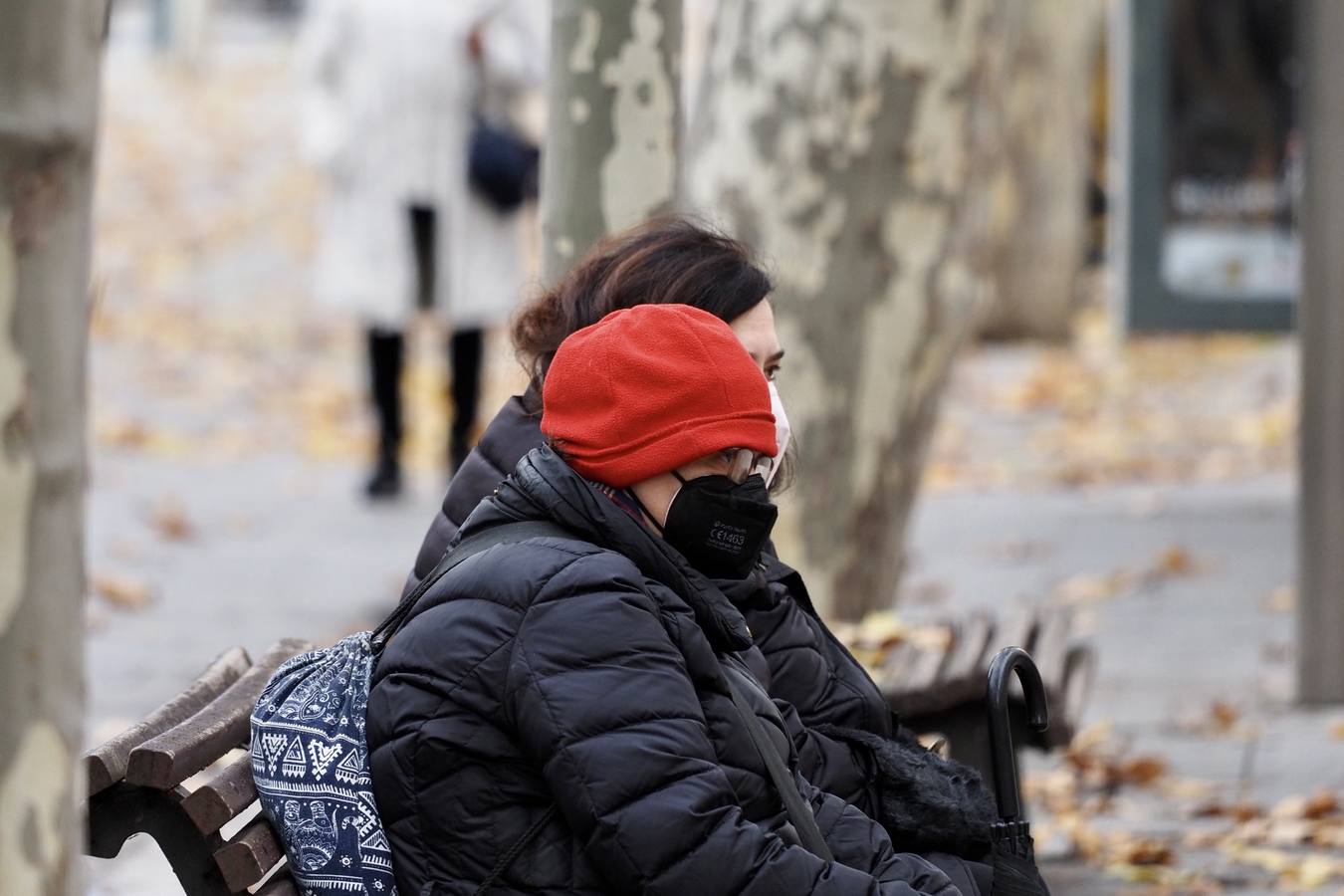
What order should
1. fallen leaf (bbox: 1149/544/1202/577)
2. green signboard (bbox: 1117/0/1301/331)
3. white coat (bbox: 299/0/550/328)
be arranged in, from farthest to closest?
green signboard (bbox: 1117/0/1301/331) < white coat (bbox: 299/0/550/328) < fallen leaf (bbox: 1149/544/1202/577)

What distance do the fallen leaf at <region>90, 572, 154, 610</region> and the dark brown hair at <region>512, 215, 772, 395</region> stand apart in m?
4.62

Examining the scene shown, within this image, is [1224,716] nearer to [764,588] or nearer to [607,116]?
[607,116]

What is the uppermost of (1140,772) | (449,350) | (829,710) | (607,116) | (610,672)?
(607,116)

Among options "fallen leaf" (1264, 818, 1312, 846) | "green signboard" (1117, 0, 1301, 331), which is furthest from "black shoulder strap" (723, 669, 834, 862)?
"green signboard" (1117, 0, 1301, 331)

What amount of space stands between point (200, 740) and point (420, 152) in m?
5.87

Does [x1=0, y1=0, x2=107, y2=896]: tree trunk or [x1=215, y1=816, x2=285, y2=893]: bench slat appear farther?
[x1=215, y1=816, x2=285, y2=893]: bench slat

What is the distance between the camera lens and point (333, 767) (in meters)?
2.53

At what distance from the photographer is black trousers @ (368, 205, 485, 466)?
850 cm

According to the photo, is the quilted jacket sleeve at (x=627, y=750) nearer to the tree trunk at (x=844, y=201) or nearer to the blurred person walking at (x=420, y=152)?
the tree trunk at (x=844, y=201)

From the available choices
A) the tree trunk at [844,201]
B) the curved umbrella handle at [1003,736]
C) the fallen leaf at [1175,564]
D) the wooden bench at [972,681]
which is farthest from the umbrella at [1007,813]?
the fallen leaf at [1175,564]

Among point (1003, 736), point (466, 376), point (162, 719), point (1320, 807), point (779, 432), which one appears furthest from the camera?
point (466, 376)

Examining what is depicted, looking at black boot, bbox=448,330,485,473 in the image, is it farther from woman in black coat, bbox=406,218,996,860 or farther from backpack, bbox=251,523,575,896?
backpack, bbox=251,523,575,896

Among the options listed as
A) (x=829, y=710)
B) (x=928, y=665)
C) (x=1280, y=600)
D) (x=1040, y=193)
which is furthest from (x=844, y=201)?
(x=1040, y=193)

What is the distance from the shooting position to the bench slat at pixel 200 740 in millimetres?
2566
